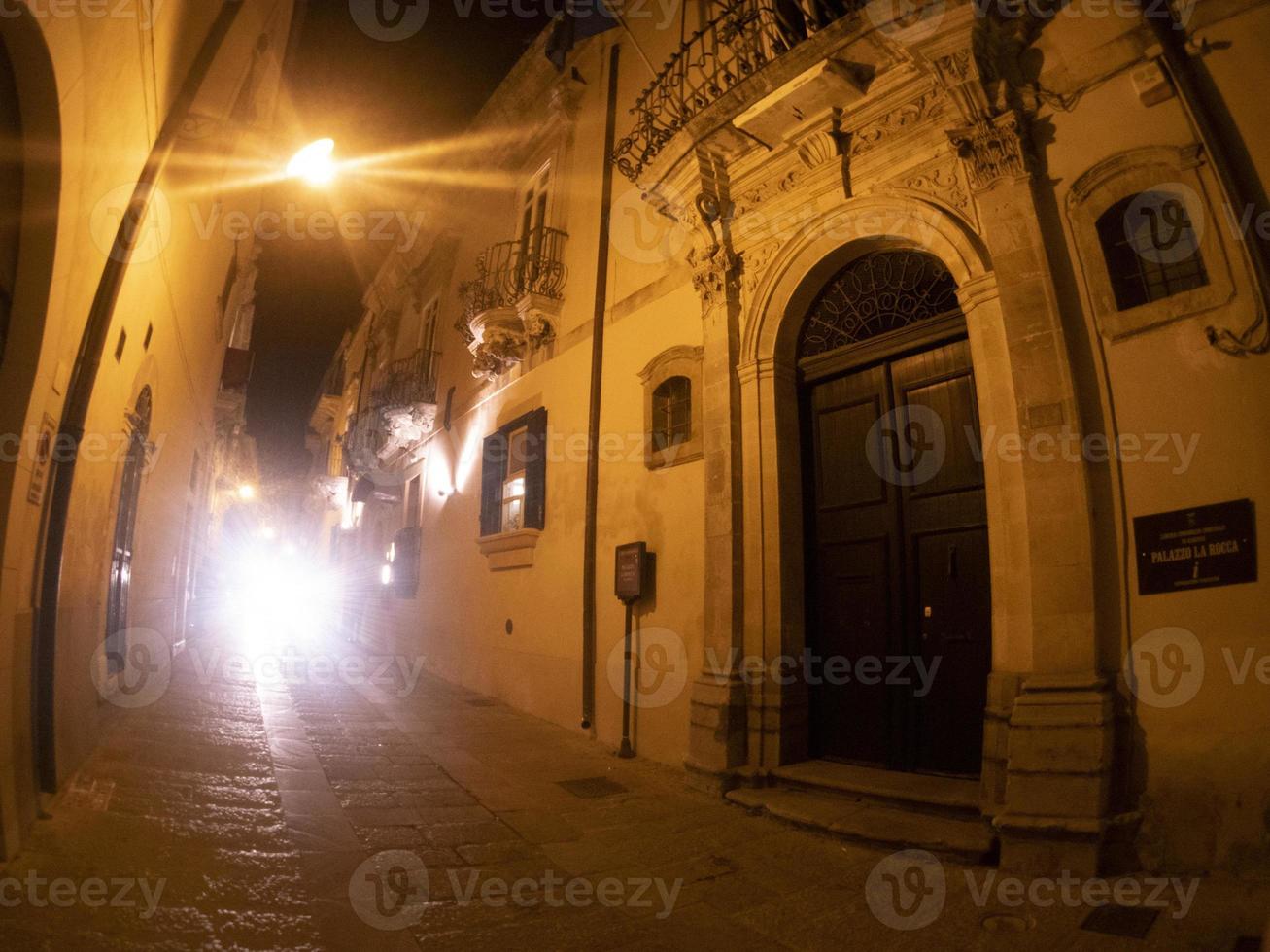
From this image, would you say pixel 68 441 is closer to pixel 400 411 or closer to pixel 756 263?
pixel 756 263

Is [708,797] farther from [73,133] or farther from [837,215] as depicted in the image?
[73,133]

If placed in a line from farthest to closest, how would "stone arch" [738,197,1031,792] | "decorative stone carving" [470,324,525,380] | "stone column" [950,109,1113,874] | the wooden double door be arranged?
"decorative stone carving" [470,324,525,380] < the wooden double door < "stone arch" [738,197,1031,792] < "stone column" [950,109,1113,874]

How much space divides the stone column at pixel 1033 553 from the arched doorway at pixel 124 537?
7.37 meters

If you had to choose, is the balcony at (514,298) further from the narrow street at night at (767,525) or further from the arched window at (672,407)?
the arched window at (672,407)

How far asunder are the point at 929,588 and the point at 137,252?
→ 263 inches

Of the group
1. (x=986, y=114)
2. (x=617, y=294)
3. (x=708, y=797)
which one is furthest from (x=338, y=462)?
(x=986, y=114)

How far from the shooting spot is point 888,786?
15.7 feet

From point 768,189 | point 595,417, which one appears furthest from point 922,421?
point 595,417

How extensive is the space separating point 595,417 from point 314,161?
409 cm

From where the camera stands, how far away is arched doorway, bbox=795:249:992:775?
5.12 m

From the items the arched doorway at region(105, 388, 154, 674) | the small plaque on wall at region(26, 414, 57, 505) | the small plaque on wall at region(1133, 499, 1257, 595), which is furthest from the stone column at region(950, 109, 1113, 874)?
the arched doorway at region(105, 388, 154, 674)

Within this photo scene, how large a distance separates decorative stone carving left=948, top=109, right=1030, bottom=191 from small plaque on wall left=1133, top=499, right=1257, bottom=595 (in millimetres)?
2573

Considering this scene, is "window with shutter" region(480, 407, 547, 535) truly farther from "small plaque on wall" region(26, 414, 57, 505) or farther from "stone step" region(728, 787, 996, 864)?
"small plaque on wall" region(26, 414, 57, 505)

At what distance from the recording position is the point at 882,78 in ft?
17.8
